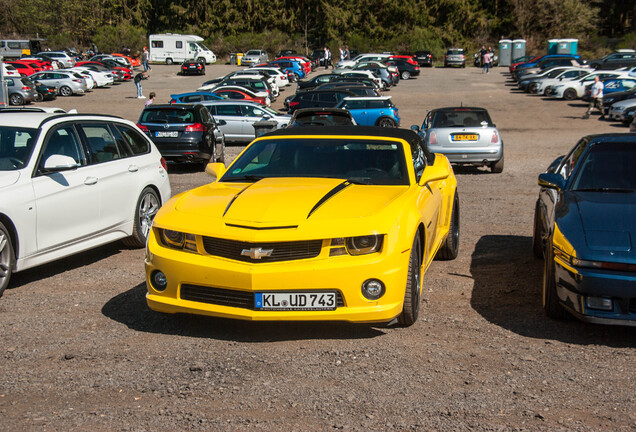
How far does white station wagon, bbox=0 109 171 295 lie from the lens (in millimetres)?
6699

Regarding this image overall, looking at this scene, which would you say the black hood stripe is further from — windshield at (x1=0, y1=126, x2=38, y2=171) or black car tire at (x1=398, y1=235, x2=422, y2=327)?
windshield at (x1=0, y1=126, x2=38, y2=171)

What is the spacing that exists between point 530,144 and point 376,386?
20586mm

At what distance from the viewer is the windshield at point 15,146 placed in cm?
702

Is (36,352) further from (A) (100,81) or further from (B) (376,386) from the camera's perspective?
(A) (100,81)

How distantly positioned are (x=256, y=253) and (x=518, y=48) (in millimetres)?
69225

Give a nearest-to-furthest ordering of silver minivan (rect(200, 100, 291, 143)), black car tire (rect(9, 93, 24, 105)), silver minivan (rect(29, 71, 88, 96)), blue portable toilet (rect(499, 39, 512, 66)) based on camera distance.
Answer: silver minivan (rect(200, 100, 291, 143))
black car tire (rect(9, 93, 24, 105))
silver minivan (rect(29, 71, 88, 96))
blue portable toilet (rect(499, 39, 512, 66))

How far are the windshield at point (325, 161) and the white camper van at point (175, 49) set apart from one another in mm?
67930

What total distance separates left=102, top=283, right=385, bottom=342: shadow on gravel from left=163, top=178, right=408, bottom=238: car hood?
84cm

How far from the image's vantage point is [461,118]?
53.7 feet

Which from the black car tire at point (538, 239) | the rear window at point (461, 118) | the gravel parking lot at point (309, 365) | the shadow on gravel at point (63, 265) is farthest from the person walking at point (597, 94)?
A: the shadow on gravel at point (63, 265)

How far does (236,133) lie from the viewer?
2373 cm

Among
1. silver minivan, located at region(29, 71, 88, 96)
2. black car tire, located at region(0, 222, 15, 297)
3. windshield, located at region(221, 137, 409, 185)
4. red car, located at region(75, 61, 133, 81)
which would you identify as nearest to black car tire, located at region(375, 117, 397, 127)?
windshield, located at region(221, 137, 409, 185)

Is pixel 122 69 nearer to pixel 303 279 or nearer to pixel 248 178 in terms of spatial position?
pixel 248 178

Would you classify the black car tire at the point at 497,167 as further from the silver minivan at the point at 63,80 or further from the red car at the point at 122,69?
the red car at the point at 122,69
